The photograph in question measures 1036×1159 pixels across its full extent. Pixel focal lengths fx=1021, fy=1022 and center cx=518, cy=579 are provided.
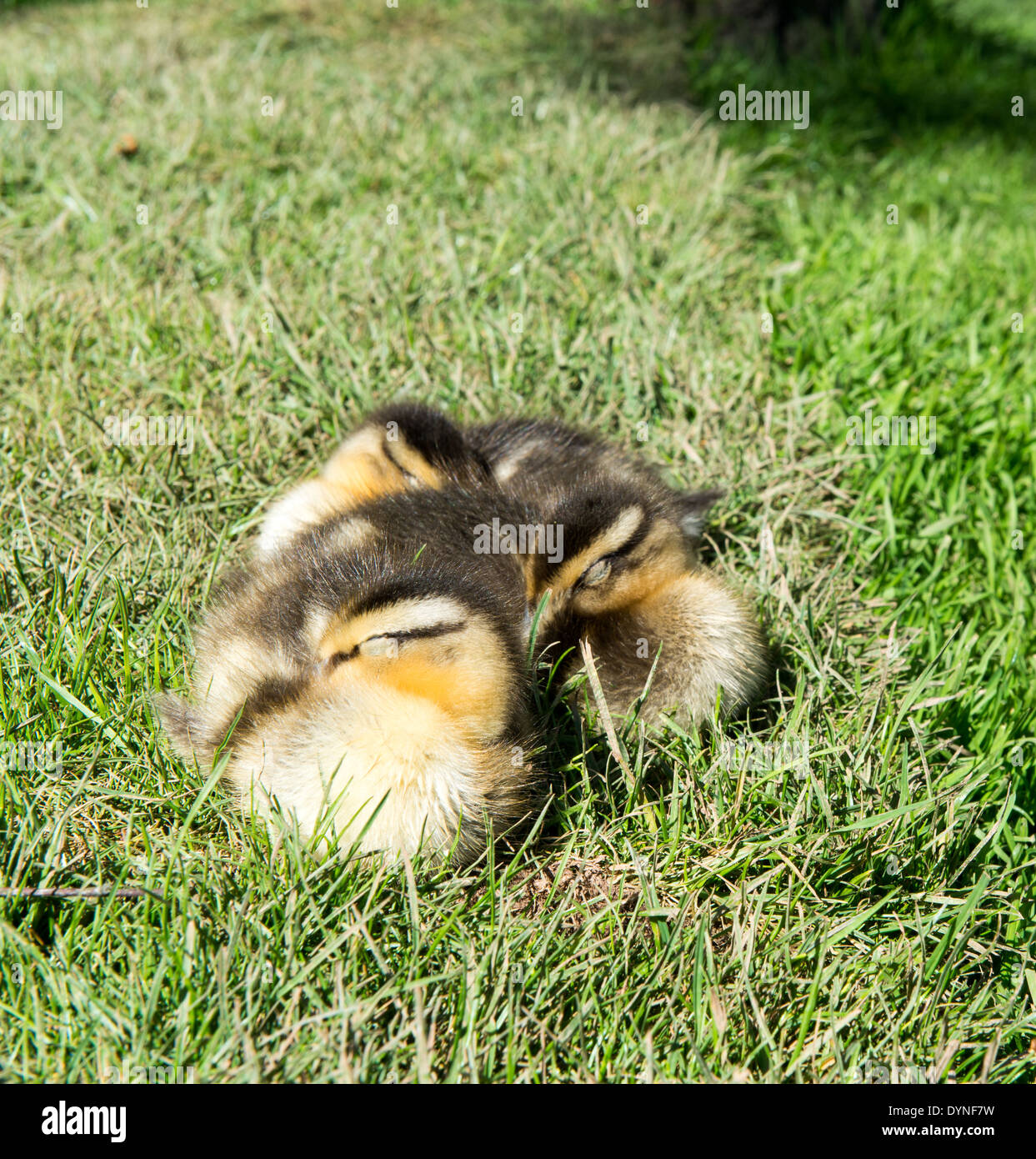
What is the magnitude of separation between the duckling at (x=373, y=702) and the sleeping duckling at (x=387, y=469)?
0.40m

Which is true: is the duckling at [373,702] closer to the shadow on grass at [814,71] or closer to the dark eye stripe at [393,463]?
the dark eye stripe at [393,463]

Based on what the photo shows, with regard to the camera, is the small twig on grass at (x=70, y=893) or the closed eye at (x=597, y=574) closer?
the small twig on grass at (x=70, y=893)

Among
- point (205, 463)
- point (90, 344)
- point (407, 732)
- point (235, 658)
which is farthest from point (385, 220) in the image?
point (407, 732)

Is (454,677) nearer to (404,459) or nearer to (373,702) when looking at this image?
(373,702)

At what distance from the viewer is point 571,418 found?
387 centimetres

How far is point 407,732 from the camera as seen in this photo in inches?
83.0

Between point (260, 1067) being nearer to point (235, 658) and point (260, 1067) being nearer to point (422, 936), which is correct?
point (422, 936)

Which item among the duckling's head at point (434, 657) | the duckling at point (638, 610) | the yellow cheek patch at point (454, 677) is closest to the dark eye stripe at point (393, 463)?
the duckling at point (638, 610)

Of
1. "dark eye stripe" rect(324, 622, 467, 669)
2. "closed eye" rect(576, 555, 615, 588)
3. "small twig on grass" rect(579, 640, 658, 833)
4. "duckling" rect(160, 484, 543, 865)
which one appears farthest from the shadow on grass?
"dark eye stripe" rect(324, 622, 467, 669)

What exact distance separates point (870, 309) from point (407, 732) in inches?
140

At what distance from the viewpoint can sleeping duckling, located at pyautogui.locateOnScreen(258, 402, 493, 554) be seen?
9.50 feet

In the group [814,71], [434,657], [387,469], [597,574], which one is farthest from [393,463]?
[814,71]

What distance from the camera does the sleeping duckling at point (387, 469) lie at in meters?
2.90

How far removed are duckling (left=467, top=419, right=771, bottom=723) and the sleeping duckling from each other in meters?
0.24
